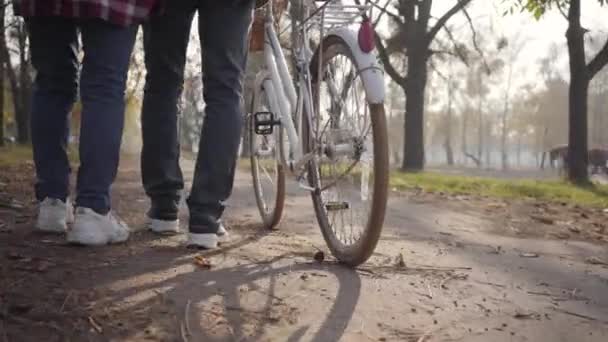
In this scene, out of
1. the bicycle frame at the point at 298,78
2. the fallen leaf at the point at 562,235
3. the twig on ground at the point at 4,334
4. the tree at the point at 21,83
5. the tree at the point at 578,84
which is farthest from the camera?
the tree at the point at 21,83

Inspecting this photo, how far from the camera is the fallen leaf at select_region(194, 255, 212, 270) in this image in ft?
7.84

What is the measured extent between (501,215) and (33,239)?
3.98m

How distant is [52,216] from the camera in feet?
9.40

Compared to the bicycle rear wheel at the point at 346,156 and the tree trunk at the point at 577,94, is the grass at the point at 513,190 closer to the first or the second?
the tree trunk at the point at 577,94

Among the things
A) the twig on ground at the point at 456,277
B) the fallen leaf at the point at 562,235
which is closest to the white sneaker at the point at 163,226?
the twig on ground at the point at 456,277

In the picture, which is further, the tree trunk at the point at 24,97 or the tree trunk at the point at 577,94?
the tree trunk at the point at 24,97

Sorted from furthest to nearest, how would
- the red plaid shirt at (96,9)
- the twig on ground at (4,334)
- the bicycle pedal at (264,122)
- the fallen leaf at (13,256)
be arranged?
the bicycle pedal at (264,122), the red plaid shirt at (96,9), the fallen leaf at (13,256), the twig on ground at (4,334)

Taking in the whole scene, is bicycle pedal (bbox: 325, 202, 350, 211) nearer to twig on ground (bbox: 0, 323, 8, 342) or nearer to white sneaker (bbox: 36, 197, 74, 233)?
white sneaker (bbox: 36, 197, 74, 233)

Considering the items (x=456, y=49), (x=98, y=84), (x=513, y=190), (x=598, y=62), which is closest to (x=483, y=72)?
(x=456, y=49)

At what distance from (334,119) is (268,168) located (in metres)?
1.14

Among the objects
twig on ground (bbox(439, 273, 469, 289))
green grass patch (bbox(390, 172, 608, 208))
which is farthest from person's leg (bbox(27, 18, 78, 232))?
green grass patch (bbox(390, 172, 608, 208))

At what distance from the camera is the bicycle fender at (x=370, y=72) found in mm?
2428

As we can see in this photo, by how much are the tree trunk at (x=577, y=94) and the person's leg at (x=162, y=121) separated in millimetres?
10510

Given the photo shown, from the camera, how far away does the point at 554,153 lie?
37000 mm
